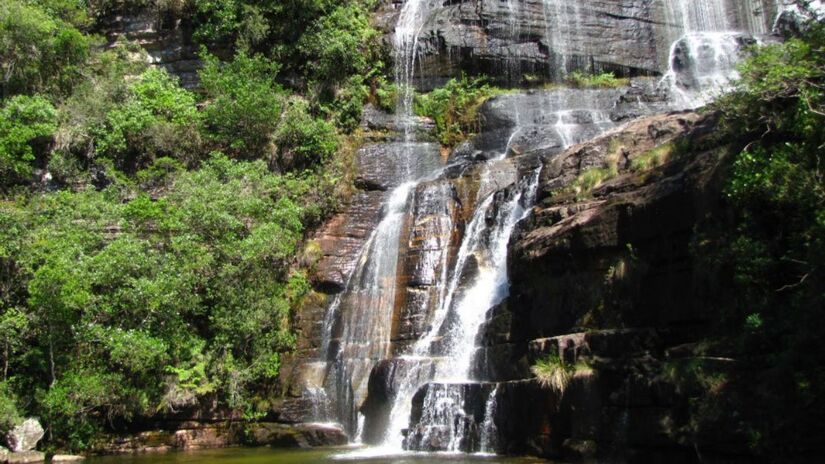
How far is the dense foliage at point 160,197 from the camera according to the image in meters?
18.1

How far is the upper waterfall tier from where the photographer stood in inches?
1156

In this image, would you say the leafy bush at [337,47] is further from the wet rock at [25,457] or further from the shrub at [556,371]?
the shrub at [556,371]

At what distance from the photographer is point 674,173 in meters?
12.6

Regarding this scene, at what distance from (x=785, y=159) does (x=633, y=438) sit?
14.9 ft

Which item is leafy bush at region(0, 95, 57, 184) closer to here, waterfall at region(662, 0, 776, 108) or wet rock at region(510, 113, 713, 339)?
wet rock at region(510, 113, 713, 339)

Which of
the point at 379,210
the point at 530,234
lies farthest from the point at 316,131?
the point at 530,234

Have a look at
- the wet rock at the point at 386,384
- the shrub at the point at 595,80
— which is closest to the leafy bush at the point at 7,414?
the wet rock at the point at 386,384

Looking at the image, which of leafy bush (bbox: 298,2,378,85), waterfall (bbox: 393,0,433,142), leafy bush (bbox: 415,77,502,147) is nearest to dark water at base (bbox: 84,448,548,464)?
leafy bush (bbox: 415,77,502,147)

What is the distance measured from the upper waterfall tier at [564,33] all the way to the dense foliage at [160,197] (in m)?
3.39

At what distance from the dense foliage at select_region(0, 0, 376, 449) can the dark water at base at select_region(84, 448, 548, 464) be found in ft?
5.83

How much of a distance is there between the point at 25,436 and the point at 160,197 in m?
9.39

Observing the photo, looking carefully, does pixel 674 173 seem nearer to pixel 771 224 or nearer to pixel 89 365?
pixel 771 224

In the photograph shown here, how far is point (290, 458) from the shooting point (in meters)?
14.4

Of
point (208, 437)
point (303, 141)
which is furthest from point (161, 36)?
point (208, 437)
